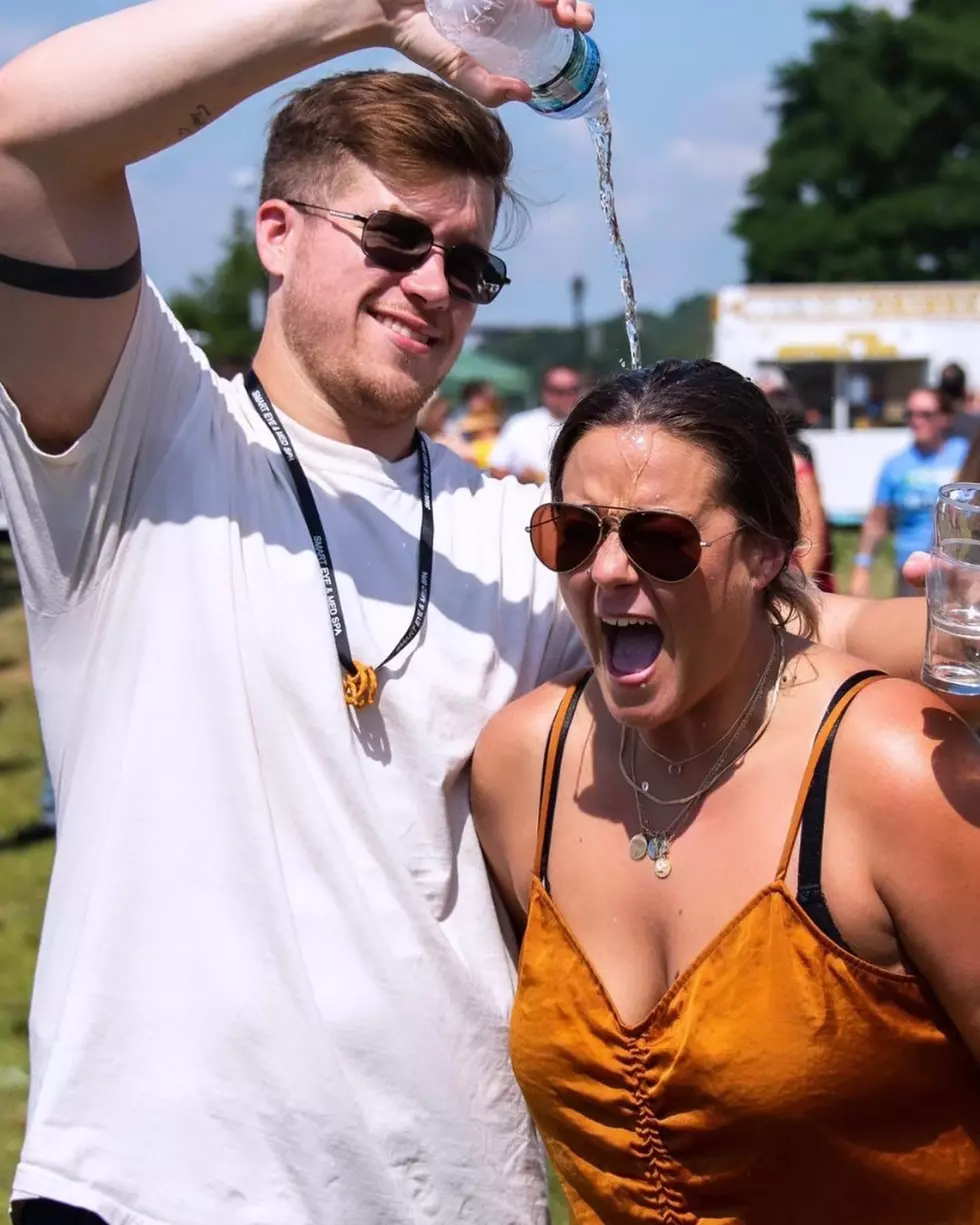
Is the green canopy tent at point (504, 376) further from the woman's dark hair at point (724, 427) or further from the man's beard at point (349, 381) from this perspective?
the woman's dark hair at point (724, 427)

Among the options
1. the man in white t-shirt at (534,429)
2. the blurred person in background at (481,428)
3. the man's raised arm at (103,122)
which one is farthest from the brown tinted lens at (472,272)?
the blurred person in background at (481,428)

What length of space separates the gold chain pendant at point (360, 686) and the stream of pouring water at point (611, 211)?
28.1 inches

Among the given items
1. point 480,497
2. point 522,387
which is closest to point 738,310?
point 522,387

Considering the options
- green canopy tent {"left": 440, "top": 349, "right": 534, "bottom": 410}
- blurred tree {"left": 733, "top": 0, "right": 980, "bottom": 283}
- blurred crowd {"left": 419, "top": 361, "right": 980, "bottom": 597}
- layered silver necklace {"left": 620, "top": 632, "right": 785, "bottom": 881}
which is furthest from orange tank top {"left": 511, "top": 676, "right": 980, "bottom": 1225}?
blurred tree {"left": 733, "top": 0, "right": 980, "bottom": 283}

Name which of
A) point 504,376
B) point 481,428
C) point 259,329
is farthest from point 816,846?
point 504,376

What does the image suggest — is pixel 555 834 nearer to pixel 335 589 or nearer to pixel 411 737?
pixel 411 737

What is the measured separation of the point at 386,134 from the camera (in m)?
2.48

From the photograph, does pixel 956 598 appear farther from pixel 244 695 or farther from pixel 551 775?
pixel 244 695

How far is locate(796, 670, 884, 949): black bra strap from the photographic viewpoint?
203cm

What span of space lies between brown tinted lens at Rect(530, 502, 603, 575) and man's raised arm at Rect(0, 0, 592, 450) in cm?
63

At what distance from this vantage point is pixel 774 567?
7.57 ft

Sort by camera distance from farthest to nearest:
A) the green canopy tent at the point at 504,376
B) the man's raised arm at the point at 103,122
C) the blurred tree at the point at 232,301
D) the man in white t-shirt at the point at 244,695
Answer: the blurred tree at the point at 232,301
the green canopy tent at the point at 504,376
the man in white t-shirt at the point at 244,695
the man's raised arm at the point at 103,122

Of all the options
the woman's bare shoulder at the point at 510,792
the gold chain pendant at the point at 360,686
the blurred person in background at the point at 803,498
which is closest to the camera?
the gold chain pendant at the point at 360,686

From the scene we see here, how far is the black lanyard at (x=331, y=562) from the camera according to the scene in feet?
7.47
